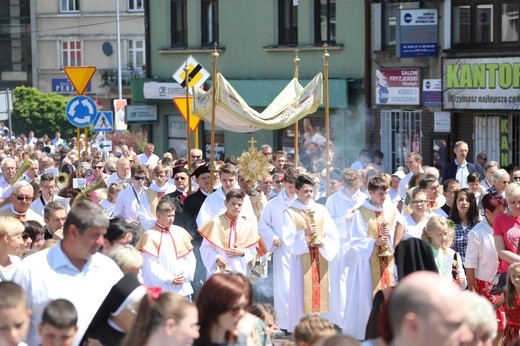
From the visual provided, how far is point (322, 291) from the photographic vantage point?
48.1ft

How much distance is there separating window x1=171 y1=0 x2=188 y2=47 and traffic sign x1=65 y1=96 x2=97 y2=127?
44.4 feet

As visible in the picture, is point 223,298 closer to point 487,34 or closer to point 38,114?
point 487,34

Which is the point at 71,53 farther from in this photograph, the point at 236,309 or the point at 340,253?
the point at 236,309

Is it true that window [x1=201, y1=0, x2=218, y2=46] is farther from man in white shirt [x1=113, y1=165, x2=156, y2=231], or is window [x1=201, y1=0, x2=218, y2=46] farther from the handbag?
the handbag

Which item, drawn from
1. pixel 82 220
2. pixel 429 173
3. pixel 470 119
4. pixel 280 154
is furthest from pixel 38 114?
pixel 82 220

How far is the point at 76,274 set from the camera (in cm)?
727

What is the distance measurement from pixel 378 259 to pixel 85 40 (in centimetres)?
4965

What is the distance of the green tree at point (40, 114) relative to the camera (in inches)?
2072

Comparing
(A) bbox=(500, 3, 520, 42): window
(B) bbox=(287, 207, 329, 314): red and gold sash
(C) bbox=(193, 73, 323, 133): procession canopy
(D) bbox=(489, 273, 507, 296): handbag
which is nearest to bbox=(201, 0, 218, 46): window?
(A) bbox=(500, 3, 520, 42): window

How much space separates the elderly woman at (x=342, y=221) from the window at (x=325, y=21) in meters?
16.3

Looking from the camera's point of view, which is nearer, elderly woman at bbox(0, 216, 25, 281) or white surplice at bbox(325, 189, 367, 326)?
elderly woman at bbox(0, 216, 25, 281)

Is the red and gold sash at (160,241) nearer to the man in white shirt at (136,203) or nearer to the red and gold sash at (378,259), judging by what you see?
the red and gold sash at (378,259)

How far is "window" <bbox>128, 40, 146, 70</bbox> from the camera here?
60.1 metres

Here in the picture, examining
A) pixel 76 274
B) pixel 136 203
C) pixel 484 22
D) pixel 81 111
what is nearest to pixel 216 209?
pixel 136 203
